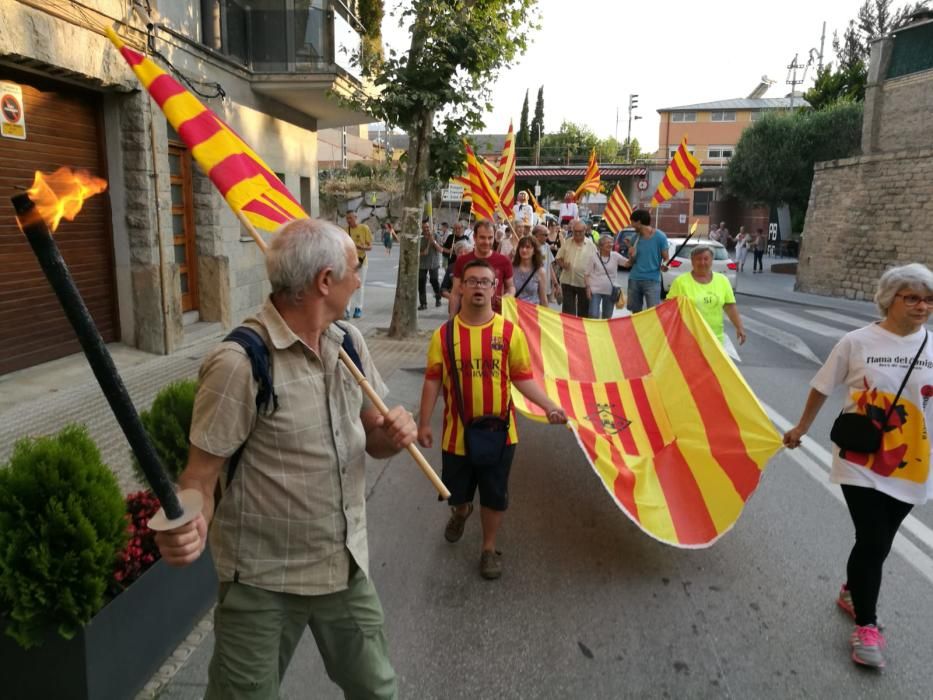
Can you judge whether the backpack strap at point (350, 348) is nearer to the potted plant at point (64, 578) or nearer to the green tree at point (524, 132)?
the potted plant at point (64, 578)

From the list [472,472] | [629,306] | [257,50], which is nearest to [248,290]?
[257,50]

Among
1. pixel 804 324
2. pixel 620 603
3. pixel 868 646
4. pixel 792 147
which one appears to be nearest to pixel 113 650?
pixel 620 603

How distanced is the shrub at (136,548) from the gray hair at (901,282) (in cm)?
349

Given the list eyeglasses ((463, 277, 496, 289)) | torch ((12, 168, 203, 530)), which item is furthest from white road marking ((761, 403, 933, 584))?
torch ((12, 168, 203, 530))

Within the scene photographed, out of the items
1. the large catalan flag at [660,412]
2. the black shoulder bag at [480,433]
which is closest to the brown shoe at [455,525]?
the black shoulder bag at [480,433]

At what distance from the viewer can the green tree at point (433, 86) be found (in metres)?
10.9

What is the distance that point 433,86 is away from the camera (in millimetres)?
11141

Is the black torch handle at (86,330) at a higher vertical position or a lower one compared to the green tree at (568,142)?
lower

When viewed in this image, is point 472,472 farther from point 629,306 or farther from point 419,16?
point 419,16

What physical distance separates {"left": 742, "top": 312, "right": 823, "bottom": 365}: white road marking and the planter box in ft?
32.9

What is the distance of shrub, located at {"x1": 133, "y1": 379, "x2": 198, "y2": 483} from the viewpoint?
371cm

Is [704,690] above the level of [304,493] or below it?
below

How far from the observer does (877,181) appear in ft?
68.3

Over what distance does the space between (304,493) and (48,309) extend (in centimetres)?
742
